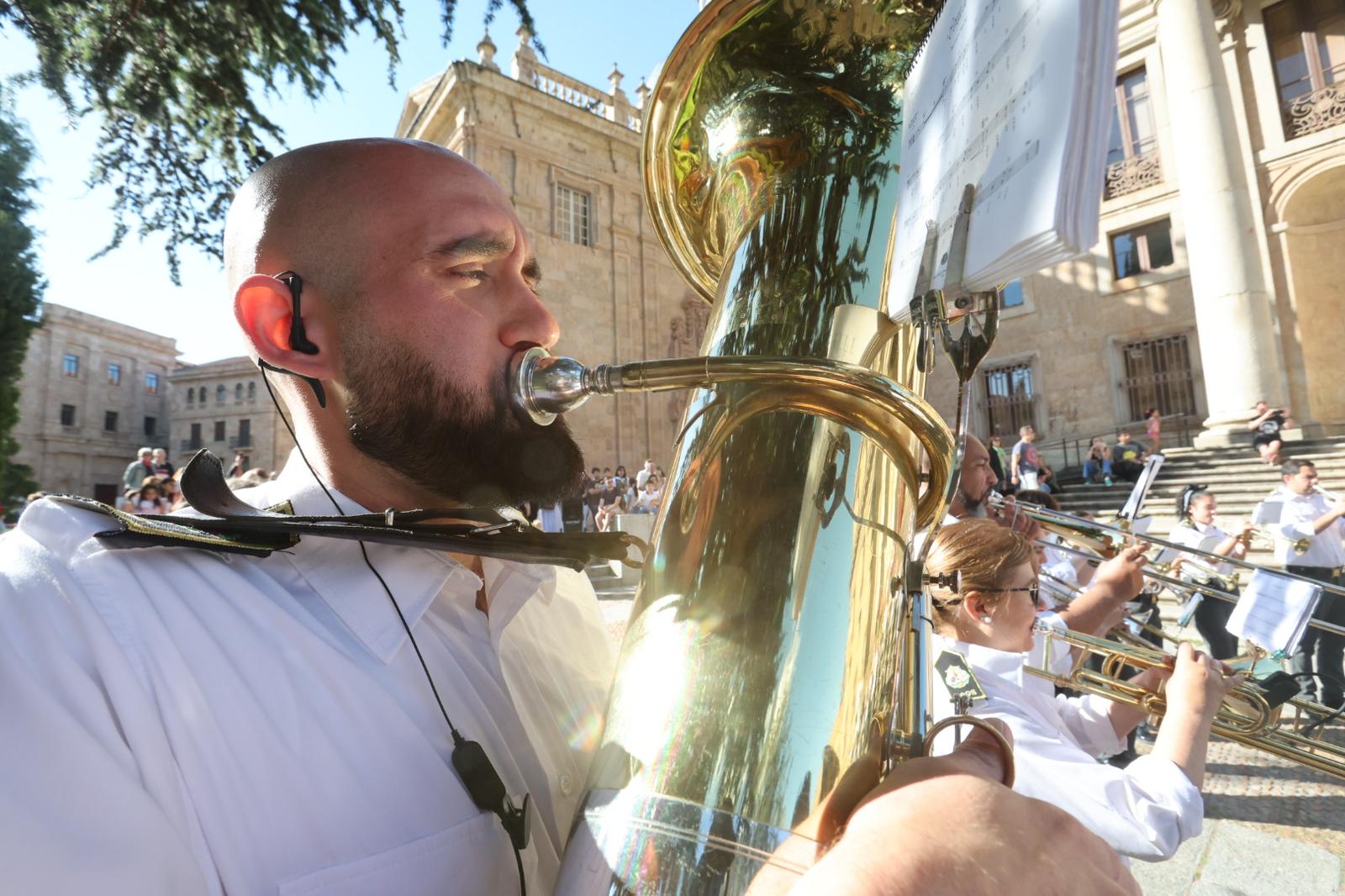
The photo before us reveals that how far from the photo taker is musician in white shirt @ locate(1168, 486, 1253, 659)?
499cm

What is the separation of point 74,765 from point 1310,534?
6.85 meters

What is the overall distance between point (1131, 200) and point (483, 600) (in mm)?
19057

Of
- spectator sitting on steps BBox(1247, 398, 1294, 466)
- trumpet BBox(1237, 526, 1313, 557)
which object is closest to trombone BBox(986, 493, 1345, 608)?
trumpet BBox(1237, 526, 1313, 557)

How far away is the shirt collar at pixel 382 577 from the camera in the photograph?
0.88m

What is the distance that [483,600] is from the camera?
1.09 meters

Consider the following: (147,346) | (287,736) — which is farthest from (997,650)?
(147,346)

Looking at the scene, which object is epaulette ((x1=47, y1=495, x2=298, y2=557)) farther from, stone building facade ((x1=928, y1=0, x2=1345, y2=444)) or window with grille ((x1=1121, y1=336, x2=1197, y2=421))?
window with grille ((x1=1121, y1=336, x2=1197, y2=421))

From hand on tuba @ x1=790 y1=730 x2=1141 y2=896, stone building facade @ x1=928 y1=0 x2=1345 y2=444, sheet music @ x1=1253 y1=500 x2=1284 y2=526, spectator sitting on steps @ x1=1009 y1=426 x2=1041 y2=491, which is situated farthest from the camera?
stone building facade @ x1=928 y1=0 x2=1345 y2=444

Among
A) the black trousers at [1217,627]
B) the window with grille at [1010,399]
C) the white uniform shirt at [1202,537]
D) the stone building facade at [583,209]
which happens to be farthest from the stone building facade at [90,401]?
the black trousers at [1217,627]

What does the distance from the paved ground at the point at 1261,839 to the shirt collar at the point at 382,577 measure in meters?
1.13

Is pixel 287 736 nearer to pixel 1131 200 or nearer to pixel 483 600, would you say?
pixel 483 600

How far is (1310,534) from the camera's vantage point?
5.18m

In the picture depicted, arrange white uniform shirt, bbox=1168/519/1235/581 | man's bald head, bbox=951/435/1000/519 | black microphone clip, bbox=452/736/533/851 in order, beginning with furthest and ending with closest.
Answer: white uniform shirt, bbox=1168/519/1235/581
man's bald head, bbox=951/435/1000/519
black microphone clip, bbox=452/736/533/851

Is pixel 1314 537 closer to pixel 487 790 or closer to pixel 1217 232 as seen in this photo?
pixel 487 790
